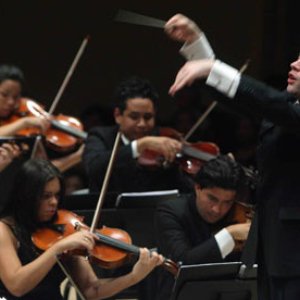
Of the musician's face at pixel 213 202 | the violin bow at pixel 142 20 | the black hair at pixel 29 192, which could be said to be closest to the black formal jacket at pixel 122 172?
the musician's face at pixel 213 202

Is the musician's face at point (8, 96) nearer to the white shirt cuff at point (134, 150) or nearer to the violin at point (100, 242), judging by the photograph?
the white shirt cuff at point (134, 150)

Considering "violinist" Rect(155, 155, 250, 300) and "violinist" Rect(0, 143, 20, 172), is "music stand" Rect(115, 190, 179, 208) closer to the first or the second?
A: "violinist" Rect(155, 155, 250, 300)

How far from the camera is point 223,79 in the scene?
7.27 feet

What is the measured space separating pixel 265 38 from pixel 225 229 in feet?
8.80

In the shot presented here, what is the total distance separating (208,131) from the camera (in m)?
5.44

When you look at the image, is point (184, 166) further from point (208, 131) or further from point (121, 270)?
point (208, 131)

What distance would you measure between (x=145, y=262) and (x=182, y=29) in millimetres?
1050

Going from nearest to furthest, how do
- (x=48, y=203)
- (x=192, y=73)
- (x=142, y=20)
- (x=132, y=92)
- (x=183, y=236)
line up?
(x=192, y=73)
(x=142, y=20)
(x=48, y=203)
(x=183, y=236)
(x=132, y=92)

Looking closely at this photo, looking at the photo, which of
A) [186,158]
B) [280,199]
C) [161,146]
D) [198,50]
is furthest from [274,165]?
[186,158]

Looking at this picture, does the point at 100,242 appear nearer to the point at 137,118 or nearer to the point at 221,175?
the point at 221,175

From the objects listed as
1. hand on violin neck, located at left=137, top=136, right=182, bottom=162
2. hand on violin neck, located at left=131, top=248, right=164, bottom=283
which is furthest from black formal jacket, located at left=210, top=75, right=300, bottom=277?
A: hand on violin neck, located at left=137, top=136, right=182, bottom=162

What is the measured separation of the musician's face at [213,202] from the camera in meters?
3.45

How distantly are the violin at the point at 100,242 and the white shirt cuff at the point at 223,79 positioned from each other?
1074mm

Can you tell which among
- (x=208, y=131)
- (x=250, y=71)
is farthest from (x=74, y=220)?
(x=250, y=71)
